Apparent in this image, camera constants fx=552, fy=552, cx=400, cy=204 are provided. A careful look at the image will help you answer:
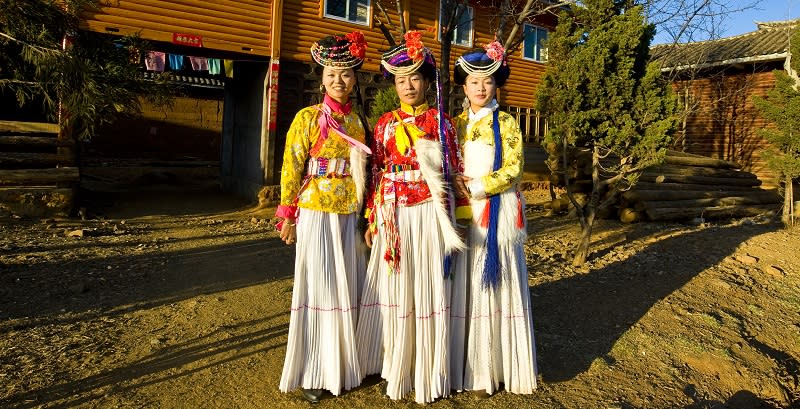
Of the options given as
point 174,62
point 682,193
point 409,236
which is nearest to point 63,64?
point 409,236

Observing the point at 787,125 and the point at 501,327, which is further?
the point at 787,125

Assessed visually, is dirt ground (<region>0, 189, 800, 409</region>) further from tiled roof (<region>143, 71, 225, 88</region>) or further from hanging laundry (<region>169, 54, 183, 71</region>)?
tiled roof (<region>143, 71, 225, 88</region>)

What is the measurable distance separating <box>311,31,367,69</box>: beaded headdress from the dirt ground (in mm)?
1854

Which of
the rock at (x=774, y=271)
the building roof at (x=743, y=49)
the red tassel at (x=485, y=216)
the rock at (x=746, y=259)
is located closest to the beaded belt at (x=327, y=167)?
the red tassel at (x=485, y=216)

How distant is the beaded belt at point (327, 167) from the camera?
3.05 meters

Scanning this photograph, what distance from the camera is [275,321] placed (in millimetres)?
4340

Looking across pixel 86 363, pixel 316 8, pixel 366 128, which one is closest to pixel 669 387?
pixel 366 128

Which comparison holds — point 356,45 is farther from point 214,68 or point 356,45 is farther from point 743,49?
point 743,49

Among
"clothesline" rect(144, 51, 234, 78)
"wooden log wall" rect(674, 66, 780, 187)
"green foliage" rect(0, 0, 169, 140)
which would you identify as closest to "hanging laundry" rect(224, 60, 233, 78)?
"clothesline" rect(144, 51, 234, 78)

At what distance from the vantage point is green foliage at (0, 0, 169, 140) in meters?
4.71

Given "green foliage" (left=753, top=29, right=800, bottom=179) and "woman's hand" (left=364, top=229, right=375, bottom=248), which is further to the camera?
"green foliage" (left=753, top=29, right=800, bottom=179)

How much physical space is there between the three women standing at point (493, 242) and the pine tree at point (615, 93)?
10.2ft

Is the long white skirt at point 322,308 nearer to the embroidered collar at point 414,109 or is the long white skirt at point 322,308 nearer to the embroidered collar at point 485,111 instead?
the embroidered collar at point 414,109

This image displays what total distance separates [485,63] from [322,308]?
1605 mm
